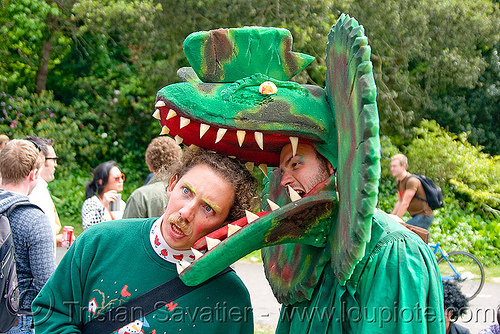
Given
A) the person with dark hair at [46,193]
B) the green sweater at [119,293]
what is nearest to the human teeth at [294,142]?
the green sweater at [119,293]

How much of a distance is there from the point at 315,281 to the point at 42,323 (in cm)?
101

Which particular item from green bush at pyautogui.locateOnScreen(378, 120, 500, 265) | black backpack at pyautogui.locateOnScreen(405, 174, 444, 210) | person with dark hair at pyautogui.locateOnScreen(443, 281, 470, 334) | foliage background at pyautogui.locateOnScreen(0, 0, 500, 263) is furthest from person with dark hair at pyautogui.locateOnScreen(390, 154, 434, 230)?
person with dark hair at pyautogui.locateOnScreen(443, 281, 470, 334)

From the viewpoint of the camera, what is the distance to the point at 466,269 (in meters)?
7.26

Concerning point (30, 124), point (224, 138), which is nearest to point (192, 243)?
point (224, 138)

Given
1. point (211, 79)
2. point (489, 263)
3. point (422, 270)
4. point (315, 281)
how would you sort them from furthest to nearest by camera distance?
point (489, 263) → point (211, 79) → point (315, 281) → point (422, 270)

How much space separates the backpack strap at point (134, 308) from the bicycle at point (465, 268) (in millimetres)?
5521

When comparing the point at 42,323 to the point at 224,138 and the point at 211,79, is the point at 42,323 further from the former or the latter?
the point at 211,79

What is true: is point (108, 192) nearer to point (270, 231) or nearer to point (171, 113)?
point (171, 113)

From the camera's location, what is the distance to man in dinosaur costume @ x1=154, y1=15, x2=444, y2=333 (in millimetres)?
1471

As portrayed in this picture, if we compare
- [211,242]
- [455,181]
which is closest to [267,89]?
[211,242]

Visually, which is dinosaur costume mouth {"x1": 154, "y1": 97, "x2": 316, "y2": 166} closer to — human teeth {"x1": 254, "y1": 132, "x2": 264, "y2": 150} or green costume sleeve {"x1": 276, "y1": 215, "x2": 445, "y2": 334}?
human teeth {"x1": 254, "y1": 132, "x2": 264, "y2": 150}

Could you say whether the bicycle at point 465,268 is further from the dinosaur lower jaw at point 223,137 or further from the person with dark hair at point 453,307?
the dinosaur lower jaw at point 223,137

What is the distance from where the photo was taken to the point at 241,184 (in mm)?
1962

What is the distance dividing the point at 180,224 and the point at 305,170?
0.49 meters
